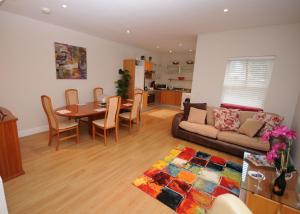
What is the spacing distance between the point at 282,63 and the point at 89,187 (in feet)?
13.8

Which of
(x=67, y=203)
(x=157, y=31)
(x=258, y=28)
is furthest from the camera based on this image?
(x=157, y=31)

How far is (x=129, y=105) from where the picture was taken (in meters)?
3.97

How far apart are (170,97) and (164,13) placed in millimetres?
4915

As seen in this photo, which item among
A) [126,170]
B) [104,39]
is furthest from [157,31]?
[126,170]

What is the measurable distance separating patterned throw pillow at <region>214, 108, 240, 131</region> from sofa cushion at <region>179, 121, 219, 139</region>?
0.57 feet

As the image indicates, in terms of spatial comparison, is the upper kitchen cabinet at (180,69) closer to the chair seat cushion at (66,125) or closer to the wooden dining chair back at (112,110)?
the wooden dining chair back at (112,110)

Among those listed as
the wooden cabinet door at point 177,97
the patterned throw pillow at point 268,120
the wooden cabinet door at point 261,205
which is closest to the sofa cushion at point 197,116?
the patterned throw pillow at point 268,120

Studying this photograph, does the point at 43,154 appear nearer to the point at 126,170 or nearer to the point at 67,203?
the point at 67,203

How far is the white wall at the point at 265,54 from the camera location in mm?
3078

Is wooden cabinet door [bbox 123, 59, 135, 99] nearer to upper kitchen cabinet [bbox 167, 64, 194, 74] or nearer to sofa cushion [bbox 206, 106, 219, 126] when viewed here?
upper kitchen cabinet [bbox 167, 64, 194, 74]

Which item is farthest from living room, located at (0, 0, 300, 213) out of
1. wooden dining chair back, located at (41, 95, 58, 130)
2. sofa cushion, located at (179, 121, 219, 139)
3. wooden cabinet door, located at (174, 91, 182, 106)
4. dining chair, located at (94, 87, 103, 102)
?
wooden cabinet door, located at (174, 91, 182, 106)

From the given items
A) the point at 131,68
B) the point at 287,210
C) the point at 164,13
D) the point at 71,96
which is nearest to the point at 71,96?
the point at 71,96

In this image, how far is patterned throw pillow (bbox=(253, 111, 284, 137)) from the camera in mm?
2955

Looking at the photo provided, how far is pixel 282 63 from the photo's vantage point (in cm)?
Answer: 316
